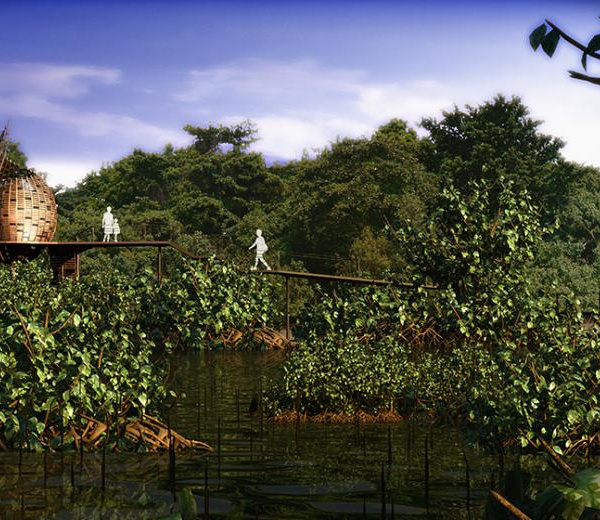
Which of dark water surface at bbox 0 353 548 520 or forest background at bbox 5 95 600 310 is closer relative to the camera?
dark water surface at bbox 0 353 548 520

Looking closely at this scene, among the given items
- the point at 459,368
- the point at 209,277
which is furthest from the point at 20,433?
the point at 209,277

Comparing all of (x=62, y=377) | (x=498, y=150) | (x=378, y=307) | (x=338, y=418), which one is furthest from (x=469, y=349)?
(x=498, y=150)

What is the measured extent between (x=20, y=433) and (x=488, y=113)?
4351cm

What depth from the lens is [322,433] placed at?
12742 mm

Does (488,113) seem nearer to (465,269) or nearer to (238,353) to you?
(238,353)

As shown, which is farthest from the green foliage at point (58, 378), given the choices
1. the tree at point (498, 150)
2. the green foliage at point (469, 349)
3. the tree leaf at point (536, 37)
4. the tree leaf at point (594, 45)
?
the tree at point (498, 150)

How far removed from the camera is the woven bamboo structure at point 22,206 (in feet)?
105

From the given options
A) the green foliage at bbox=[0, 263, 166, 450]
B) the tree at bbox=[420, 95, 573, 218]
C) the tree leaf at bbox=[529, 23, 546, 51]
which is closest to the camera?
the tree leaf at bbox=[529, 23, 546, 51]

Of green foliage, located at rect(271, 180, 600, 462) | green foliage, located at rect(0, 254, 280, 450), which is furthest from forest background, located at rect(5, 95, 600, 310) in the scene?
green foliage, located at rect(0, 254, 280, 450)

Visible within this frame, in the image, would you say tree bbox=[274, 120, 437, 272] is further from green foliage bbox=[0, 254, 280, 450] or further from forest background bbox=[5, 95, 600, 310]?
green foliage bbox=[0, 254, 280, 450]

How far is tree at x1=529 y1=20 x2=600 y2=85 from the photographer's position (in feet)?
6.81

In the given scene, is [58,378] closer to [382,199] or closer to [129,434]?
[129,434]

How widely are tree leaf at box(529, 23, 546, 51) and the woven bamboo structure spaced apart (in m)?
30.9

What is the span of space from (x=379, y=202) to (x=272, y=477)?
122ft
